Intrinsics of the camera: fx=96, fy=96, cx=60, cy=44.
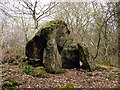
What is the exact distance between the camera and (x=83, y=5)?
30.1 feet

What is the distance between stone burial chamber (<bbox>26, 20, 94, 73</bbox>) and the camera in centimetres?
504

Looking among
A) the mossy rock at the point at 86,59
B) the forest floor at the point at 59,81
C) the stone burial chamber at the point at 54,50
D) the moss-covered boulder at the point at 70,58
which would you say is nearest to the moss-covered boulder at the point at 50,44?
the stone burial chamber at the point at 54,50

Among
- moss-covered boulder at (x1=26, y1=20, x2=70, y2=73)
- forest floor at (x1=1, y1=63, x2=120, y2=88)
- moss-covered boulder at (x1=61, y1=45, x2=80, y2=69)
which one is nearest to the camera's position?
forest floor at (x1=1, y1=63, x2=120, y2=88)

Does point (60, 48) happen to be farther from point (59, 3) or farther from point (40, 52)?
point (59, 3)

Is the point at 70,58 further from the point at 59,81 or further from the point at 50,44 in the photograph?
the point at 59,81

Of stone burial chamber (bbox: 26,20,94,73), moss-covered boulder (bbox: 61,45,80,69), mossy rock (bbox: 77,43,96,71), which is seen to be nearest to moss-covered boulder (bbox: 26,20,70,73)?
stone burial chamber (bbox: 26,20,94,73)

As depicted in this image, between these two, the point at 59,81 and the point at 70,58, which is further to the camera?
the point at 70,58

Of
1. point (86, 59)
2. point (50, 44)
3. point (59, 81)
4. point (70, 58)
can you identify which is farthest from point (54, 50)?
point (86, 59)

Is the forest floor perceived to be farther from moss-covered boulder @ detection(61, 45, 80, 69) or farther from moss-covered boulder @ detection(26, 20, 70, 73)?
moss-covered boulder @ detection(61, 45, 80, 69)

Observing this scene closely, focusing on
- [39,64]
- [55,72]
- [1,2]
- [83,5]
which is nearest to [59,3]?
[83,5]

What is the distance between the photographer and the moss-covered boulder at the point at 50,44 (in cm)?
498

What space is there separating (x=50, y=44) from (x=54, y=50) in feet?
1.26

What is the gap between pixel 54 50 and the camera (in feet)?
16.8

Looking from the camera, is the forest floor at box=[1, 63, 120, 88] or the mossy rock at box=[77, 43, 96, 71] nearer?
the forest floor at box=[1, 63, 120, 88]
